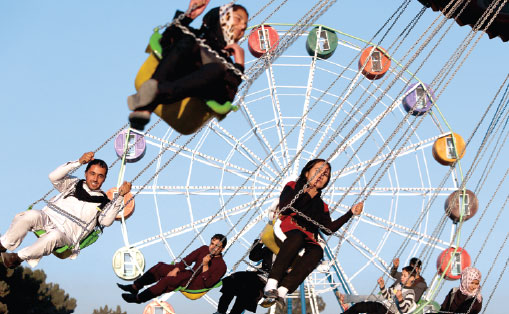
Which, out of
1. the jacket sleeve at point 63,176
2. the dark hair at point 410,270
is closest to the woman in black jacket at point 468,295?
the dark hair at point 410,270

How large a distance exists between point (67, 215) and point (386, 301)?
11.2ft

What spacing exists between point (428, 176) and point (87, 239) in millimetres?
10587

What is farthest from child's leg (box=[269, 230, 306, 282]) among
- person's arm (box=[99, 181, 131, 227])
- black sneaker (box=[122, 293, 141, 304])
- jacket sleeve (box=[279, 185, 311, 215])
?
black sneaker (box=[122, 293, 141, 304])

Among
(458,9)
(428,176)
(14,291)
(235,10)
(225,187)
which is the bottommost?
(14,291)

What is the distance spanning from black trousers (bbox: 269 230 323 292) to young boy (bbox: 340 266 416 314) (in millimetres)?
2013

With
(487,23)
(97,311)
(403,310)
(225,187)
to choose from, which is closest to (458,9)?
(487,23)

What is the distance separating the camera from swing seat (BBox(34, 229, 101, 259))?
8.22 m

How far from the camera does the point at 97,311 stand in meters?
38.2

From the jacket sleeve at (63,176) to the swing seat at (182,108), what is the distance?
9.19 feet

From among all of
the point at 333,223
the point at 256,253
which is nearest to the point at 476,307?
the point at 256,253

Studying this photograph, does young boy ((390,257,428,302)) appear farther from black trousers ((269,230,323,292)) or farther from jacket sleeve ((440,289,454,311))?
black trousers ((269,230,323,292))

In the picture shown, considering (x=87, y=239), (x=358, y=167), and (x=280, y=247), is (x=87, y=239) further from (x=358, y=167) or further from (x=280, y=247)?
Result: (x=358, y=167)

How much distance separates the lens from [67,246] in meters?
8.26

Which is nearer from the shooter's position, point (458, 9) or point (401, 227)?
point (458, 9)
